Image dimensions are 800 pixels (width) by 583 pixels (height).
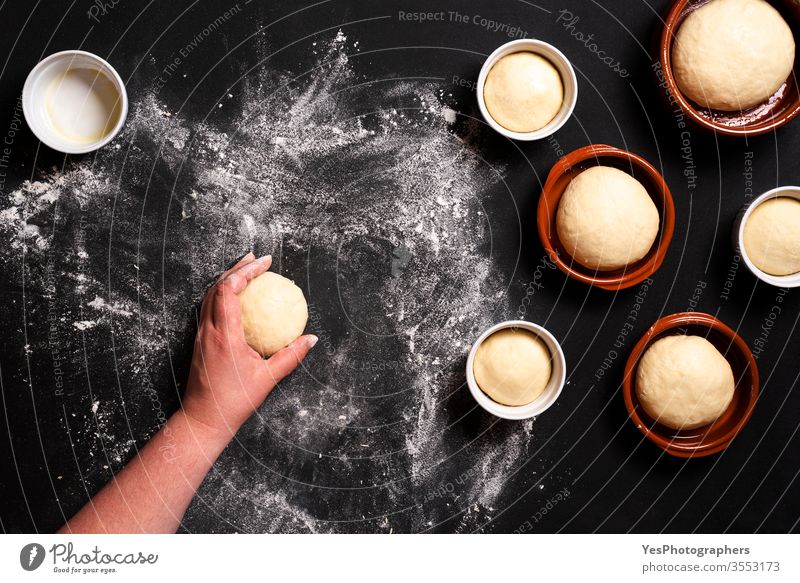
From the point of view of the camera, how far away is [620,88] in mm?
1317

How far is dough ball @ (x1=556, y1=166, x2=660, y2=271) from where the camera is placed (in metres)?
1.18

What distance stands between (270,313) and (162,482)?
462 mm

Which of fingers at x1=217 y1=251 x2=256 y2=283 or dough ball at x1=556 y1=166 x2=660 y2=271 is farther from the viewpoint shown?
fingers at x1=217 y1=251 x2=256 y2=283

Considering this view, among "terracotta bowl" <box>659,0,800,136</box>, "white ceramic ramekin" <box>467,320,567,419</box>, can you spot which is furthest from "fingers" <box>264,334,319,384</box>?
"terracotta bowl" <box>659,0,800,136</box>

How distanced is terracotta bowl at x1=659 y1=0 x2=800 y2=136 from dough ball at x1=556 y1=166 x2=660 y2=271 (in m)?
0.19

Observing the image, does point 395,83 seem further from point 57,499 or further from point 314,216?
point 57,499

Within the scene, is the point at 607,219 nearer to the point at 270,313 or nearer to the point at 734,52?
the point at 734,52

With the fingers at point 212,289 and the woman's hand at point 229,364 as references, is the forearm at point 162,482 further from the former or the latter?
the fingers at point 212,289

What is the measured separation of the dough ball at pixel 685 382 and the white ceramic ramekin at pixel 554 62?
0.52 metres

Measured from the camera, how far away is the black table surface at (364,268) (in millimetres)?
1317

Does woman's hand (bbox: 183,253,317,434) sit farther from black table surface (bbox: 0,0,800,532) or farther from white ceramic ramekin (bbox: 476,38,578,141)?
white ceramic ramekin (bbox: 476,38,578,141)

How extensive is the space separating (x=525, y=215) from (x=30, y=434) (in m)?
1.25
